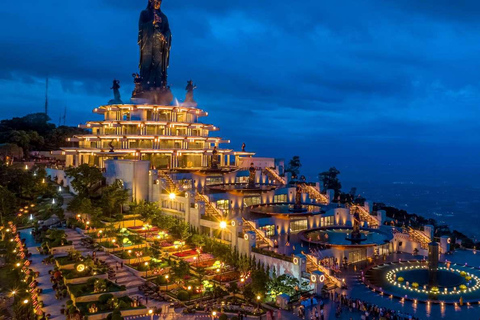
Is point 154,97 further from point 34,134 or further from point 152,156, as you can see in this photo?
point 34,134

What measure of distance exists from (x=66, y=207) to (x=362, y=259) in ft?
94.5

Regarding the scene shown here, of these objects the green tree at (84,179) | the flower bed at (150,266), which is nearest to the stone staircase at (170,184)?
the green tree at (84,179)

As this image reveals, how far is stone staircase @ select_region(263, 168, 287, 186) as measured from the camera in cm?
5607

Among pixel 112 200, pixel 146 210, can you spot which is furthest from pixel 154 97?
pixel 146 210

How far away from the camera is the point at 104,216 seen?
135 feet

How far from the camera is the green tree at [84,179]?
141ft

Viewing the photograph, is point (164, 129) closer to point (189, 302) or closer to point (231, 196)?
point (231, 196)

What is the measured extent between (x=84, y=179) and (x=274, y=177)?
2448 centimetres

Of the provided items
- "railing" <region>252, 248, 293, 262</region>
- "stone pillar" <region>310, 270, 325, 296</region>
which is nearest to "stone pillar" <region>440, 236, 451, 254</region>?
"stone pillar" <region>310, 270, 325, 296</region>

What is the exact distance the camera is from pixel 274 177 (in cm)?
5697

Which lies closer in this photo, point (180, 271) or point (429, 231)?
point (180, 271)

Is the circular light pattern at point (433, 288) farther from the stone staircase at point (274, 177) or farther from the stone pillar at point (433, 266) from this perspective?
the stone staircase at point (274, 177)

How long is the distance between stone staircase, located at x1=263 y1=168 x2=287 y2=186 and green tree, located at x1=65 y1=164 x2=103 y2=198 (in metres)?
22.8

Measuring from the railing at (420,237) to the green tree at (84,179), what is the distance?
1210 inches
